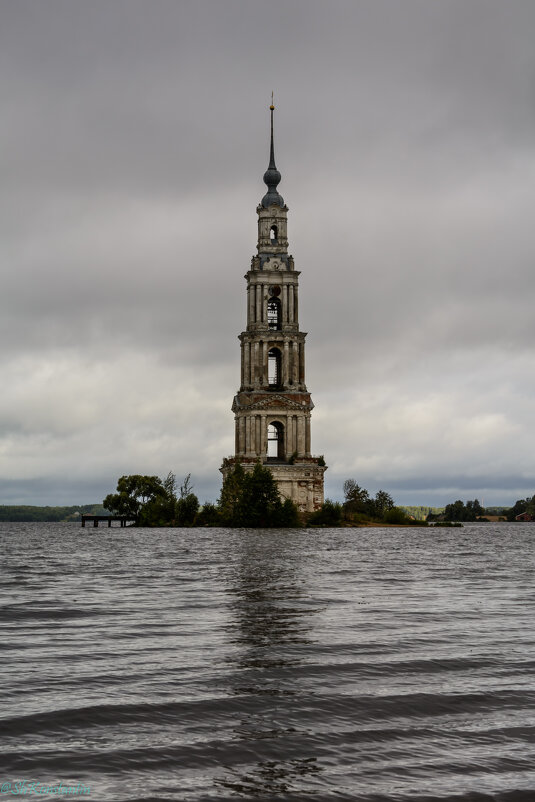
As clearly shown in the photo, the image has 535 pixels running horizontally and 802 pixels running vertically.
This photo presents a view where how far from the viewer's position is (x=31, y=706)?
41.0ft

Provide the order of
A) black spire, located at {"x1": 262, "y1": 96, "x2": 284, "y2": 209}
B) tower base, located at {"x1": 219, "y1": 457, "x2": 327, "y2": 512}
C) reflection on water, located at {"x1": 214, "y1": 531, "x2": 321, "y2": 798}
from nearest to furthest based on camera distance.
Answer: reflection on water, located at {"x1": 214, "y1": 531, "x2": 321, "y2": 798} → tower base, located at {"x1": 219, "y1": 457, "x2": 327, "y2": 512} → black spire, located at {"x1": 262, "y1": 96, "x2": 284, "y2": 209}

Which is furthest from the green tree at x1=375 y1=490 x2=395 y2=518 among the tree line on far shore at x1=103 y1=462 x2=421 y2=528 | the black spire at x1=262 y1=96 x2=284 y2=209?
the black spire at x1=262 y1=96 x2=284 y2=209

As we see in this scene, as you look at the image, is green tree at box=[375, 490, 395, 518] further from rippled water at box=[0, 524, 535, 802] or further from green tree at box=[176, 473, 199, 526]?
rippled water at box=[0, 524, 535, 802]

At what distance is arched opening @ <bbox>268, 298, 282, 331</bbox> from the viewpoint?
545 feet

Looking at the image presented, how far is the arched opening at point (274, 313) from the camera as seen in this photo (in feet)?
545

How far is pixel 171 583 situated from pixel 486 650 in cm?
1963

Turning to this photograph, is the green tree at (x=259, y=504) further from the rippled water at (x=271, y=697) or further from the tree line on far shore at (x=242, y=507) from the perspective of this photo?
the rippled water at (x=271, y=697)

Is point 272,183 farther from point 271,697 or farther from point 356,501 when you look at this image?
point 271,697

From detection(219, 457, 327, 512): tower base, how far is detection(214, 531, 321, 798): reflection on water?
11639 cm

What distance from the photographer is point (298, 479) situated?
15038 cm

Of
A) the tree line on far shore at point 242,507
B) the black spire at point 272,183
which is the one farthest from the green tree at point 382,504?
the black spire at point 272,183

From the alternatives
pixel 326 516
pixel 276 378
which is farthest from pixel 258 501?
pixel 276 378

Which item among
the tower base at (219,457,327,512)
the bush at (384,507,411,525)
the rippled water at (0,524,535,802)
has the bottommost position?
the rippled water at (0,524,535,802)

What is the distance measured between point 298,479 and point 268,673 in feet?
445
